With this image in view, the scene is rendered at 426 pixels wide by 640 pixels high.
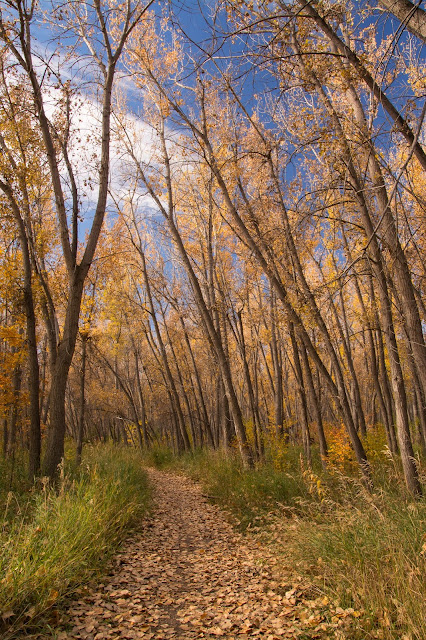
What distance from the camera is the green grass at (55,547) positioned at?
9.47 ft

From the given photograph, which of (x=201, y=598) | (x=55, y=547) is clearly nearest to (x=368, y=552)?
(x=201, y=598)

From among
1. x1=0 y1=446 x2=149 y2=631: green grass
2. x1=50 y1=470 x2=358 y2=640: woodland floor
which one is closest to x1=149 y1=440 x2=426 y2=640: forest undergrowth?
x1=50 y1=470 x2=358 y2=640: woodland floor

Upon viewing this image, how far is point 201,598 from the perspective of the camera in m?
3.81

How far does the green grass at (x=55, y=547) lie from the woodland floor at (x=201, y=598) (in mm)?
224

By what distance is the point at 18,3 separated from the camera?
6.11 meters

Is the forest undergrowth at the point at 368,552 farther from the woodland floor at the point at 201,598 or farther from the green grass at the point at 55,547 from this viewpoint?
the green grass at the point at 55,547

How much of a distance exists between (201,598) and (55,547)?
5.02ft

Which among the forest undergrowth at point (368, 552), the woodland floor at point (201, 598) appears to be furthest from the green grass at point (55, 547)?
the forest undergrowth at point (368, 552)

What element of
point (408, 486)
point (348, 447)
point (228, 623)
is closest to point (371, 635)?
point (228, 623)

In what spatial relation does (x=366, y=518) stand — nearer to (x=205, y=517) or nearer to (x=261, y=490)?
(x=261, y=490)

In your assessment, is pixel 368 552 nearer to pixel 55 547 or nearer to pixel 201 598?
pixel 201 598

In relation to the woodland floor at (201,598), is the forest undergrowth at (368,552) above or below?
above

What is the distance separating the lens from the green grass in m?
2.89

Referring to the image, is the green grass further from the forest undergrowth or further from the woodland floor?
Answer: the forest undergrowth
